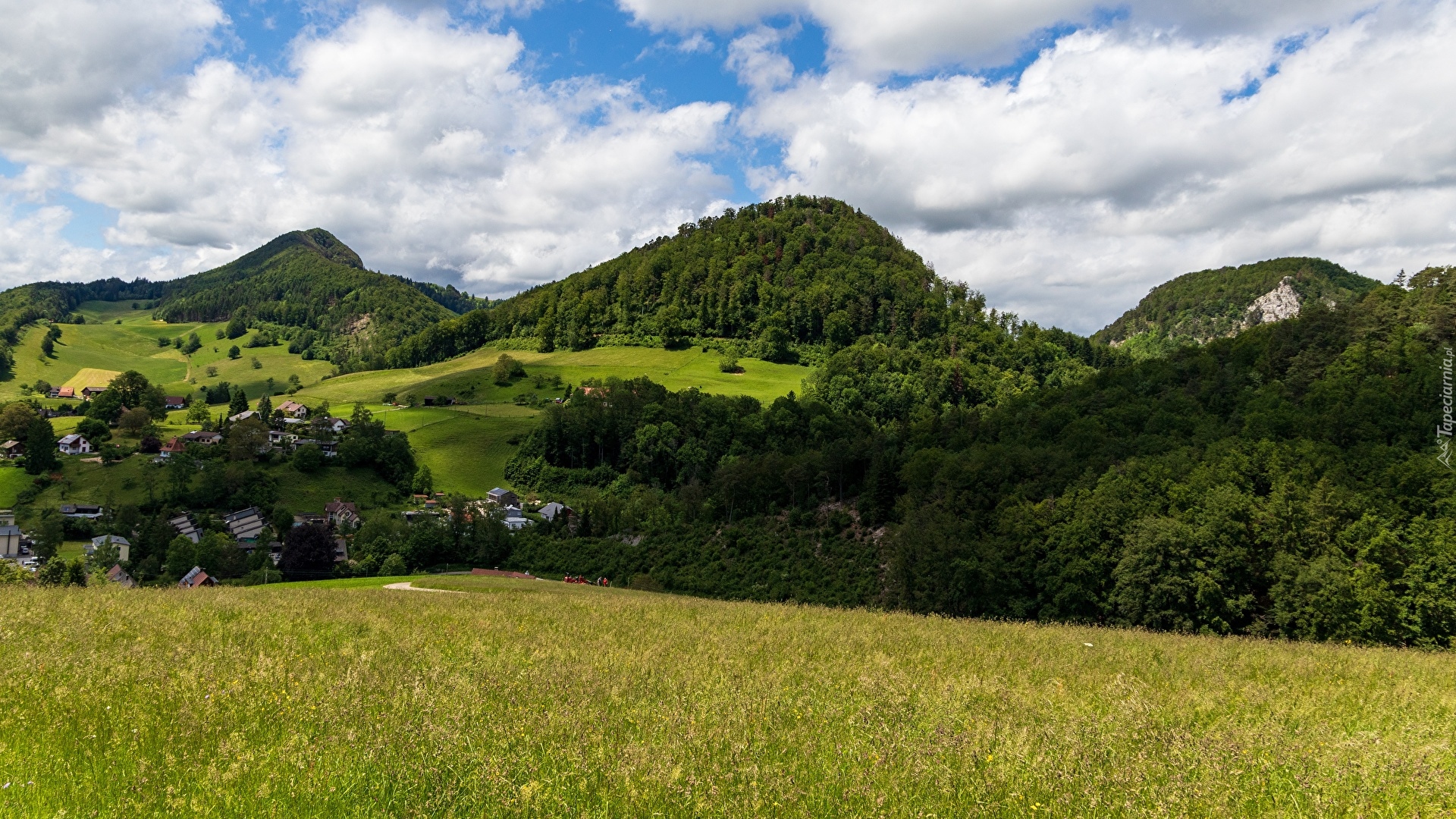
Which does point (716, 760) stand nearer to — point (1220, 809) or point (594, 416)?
point (1220, 809)

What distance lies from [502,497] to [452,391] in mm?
56264

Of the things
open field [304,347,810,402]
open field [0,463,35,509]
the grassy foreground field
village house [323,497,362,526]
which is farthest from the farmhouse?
the grassy foreground field

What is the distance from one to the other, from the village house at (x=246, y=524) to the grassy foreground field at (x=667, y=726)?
91.6 meters

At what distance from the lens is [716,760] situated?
559 cm

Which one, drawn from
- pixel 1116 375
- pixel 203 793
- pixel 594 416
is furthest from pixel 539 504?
pixel 203 793

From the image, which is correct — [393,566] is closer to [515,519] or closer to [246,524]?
[515,519]

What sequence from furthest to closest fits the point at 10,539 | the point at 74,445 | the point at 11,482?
the point at 74,445, the point at 11,482, the point at 10,539

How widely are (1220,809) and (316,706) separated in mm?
7209

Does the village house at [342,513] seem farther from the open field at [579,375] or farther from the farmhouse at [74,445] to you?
the open field at [579,375]

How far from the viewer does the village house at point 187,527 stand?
8612 centimetres

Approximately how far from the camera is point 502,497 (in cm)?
10344

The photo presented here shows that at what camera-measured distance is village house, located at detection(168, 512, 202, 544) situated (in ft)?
283

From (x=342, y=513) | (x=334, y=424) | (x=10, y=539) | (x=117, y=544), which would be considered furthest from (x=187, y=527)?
(x=334, y=424)

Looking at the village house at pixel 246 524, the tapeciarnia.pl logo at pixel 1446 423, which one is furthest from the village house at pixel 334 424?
the tapeciarnia.pl logo at pixel 1446 423
